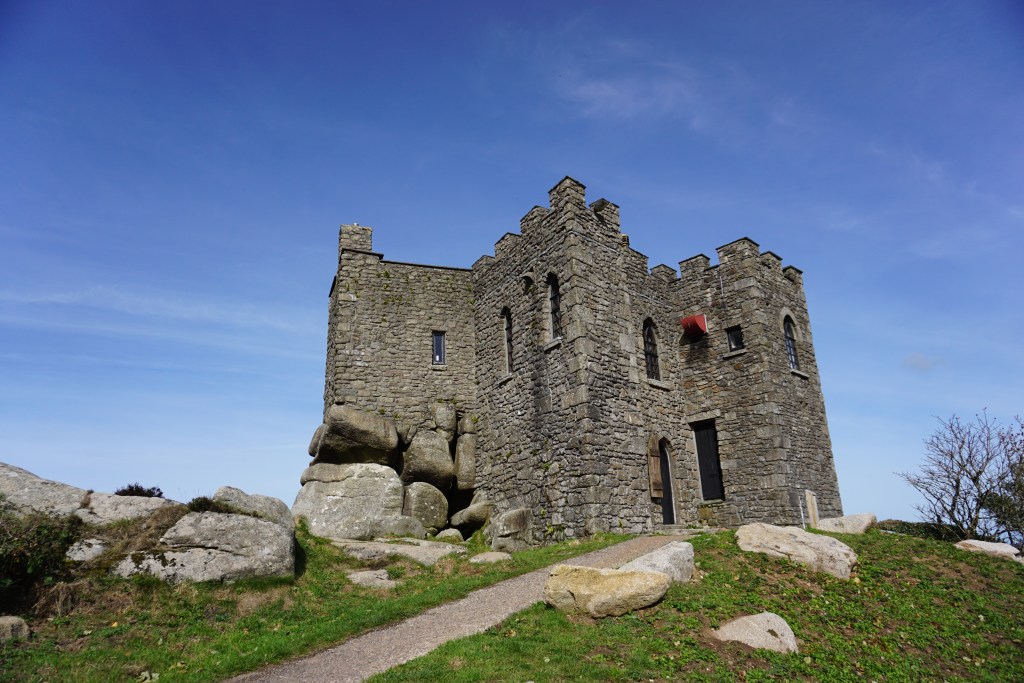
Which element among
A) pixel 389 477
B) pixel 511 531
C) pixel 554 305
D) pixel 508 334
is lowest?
pixel 511 531

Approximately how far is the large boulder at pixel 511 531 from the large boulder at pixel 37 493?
9.12 metres

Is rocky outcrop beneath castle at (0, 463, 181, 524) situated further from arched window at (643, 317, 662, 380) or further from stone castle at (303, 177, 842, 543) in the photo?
arched window at (643, 317, 662, 380)

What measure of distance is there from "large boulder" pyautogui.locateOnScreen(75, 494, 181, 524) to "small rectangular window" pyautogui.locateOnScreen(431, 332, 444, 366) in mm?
10418

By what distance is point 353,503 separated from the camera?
17.5 meters

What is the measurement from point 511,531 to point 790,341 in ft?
37.3

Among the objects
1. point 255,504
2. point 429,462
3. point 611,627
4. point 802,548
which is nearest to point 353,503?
point 429,462

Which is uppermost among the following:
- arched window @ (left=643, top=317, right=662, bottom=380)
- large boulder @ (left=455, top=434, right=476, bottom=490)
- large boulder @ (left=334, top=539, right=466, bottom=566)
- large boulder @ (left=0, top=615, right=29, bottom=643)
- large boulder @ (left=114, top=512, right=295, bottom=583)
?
arched window @ (left=643, top=317, right=662, bottom=380)

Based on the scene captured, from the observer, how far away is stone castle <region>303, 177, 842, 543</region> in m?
16.7

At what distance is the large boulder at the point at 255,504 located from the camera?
12.4 m

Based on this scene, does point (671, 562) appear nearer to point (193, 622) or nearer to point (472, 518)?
point (193, 622)

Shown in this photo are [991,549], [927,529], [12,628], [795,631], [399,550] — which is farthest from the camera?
[927,529]

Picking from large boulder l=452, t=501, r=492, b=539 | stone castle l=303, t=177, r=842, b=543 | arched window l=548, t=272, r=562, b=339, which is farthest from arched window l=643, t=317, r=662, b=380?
large boulder l=452, t=501, r=492, b=539

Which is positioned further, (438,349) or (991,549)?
(438,349)

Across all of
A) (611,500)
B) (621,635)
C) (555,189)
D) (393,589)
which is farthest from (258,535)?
(555,189)
